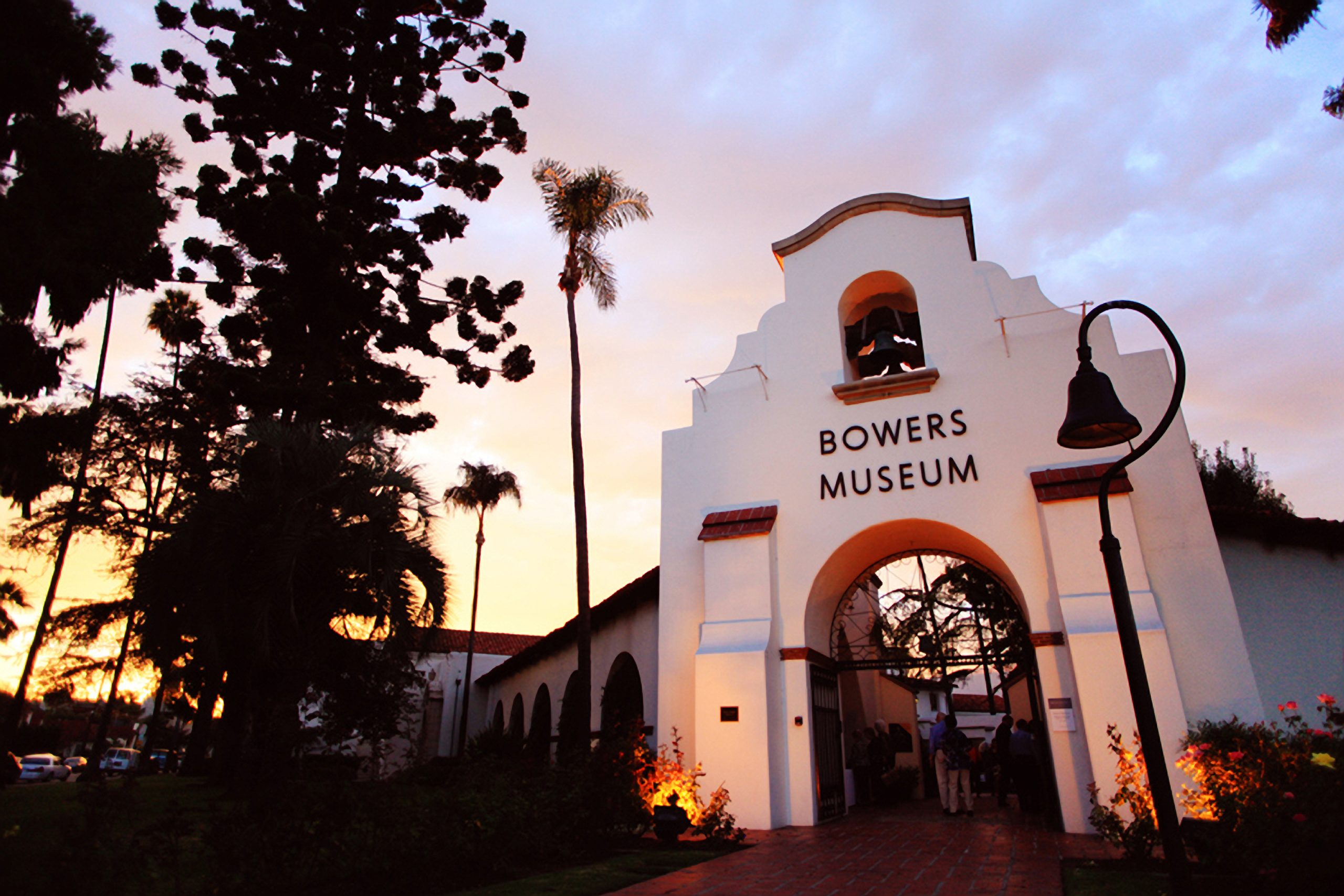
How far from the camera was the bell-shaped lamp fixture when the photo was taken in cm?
460

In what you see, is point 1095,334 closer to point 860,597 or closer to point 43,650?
point 860,597

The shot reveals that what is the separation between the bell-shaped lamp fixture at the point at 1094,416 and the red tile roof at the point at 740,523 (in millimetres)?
6528

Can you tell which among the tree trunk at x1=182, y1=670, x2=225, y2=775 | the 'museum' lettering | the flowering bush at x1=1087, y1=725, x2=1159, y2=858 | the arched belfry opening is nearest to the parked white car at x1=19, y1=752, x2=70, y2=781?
the tree trunk at x1=182, y1=670, x2=225, y2=775

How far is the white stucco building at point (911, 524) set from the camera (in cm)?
896

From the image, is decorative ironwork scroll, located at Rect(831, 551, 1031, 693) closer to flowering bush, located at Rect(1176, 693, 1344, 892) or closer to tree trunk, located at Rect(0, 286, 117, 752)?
flowering bush, located at Rect(1176, 693, 1344, 892)

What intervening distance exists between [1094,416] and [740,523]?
7074 millimetres

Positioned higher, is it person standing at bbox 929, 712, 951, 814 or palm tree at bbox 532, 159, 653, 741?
palm tree at bbox 532, 159, 653, 741

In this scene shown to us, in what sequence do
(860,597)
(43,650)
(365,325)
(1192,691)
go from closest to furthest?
(1192,691), (365,325), (860,597), (43,650)

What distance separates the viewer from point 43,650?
2414 cm

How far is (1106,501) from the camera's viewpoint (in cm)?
447

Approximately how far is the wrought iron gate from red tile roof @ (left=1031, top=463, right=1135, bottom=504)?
13.1 ft

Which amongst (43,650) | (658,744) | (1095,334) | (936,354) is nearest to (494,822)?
(658,744)

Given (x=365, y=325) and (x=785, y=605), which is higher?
(x=365, y=325)

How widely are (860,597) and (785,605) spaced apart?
31.5 feet
